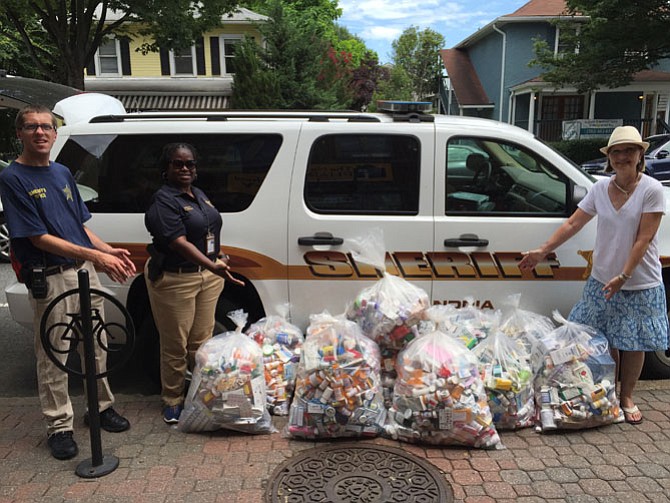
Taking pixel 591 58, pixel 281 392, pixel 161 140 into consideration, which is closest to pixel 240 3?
pixel 591 58

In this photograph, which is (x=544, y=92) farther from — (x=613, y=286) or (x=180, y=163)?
(x=180, y=163)

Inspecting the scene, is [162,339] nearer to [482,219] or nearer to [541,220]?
[482,219]

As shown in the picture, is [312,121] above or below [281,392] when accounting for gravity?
above

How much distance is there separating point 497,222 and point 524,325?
69cm

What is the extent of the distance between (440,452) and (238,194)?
207 centimetres

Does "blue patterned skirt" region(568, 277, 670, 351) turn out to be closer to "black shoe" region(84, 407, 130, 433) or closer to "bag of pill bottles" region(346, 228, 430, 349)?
"bag of pill bottles" region(346, 228, 430, 349)

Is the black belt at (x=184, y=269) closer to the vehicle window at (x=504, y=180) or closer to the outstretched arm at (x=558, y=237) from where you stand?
the vehicle window at (x=504, y=180)

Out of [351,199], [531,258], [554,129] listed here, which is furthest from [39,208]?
[554,129]

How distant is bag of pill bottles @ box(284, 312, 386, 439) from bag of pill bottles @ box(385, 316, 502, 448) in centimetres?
15

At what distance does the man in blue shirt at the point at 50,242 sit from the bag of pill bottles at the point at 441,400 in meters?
1.73

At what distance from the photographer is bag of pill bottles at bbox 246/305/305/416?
12.1 ft

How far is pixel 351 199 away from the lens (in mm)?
3793

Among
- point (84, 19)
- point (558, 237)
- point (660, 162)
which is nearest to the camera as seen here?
point (558, 237)

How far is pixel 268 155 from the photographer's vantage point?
378cm
